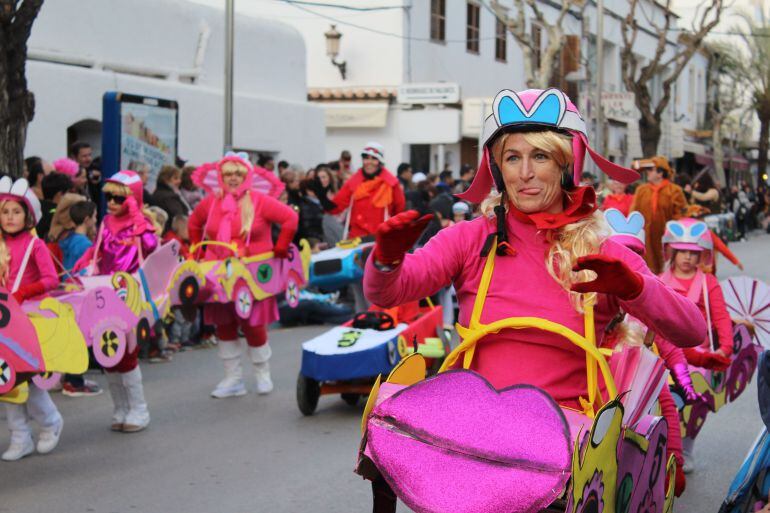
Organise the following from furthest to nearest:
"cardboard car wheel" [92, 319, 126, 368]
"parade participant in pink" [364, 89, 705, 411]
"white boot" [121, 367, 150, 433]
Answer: "white boot" [121, 367, 150, 433], "cardboard car wheel" [92, 319, 126, 368], "parade participant in pink" [364, 89, 705, 411]

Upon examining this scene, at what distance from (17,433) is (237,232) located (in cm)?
269

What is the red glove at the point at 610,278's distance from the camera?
10.1 ft

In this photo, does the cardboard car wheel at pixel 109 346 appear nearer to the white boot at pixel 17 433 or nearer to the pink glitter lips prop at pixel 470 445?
the white boot at pixel 17 433

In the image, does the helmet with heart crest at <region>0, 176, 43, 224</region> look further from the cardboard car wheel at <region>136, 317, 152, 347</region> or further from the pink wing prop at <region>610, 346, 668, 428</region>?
the pink wing prop at <region>610, 346, 668, 428</region>

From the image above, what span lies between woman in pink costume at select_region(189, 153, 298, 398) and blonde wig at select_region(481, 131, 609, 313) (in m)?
5.71

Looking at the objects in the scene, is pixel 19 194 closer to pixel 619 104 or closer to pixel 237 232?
pixel 237 232

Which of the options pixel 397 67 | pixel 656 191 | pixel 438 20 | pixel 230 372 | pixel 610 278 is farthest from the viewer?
pixel 438 20

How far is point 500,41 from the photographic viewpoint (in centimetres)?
3123

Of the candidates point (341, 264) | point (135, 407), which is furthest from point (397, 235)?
point (341, 264)

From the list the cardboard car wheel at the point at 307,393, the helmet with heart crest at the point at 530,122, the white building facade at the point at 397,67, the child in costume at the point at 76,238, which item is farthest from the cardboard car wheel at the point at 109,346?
the white building facade at the point at 397,67

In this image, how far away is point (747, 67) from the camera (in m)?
47.2

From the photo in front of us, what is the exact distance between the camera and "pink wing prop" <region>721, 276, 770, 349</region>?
23.1ft

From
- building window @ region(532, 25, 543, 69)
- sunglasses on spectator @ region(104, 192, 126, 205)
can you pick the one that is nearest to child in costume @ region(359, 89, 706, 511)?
sunglasses on spectator @ region(104, 192, 126, 205)

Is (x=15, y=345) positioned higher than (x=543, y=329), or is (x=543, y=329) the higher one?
(x=543, y=329)
